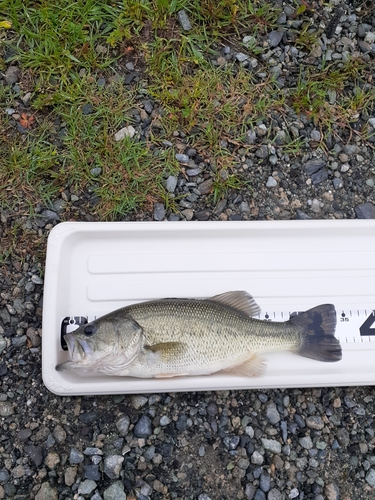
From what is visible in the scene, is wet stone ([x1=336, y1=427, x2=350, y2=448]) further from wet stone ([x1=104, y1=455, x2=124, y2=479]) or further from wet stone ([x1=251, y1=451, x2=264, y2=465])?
wet stone ([x1=104, y1=455, x2=124, y2=479])

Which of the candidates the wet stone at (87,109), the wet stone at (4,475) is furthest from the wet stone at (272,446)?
the wet stone at (87,109)

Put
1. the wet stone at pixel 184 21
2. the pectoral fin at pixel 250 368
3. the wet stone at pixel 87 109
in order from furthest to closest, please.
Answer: the wet stone at pixel 184 21, the wet stone at pixel 87 109, the pectoral fin at pixel 250 368

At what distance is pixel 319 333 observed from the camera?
3328 millimetres

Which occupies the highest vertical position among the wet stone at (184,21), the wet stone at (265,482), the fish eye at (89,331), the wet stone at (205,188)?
the wet stone at (184,21)

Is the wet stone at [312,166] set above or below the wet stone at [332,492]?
above

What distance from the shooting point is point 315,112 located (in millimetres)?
4156

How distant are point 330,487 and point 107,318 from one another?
2.04 metres

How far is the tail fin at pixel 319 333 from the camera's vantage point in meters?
3.31

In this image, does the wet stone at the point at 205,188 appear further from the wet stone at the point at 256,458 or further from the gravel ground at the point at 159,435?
the wet stone at the point at 256,458

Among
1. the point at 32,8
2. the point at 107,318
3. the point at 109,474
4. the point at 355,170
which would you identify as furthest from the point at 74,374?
the point at 32,8

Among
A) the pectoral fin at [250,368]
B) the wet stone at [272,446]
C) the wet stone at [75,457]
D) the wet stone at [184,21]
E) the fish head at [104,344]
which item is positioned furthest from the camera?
the wet stone at [184,21]

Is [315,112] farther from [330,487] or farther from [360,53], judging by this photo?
[330,487]

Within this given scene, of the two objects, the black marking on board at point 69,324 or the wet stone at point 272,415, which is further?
the wet stone at point 272,415

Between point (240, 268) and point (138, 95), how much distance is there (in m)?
1.77
